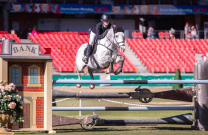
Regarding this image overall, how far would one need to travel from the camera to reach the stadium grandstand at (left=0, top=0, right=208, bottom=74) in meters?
23.0

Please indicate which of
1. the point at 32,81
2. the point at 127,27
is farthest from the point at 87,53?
the point at 127,27

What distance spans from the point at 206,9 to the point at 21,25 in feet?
50.0

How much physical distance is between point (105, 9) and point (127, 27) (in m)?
3.43

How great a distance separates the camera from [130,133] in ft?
17.3

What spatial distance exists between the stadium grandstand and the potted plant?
52.1 ft

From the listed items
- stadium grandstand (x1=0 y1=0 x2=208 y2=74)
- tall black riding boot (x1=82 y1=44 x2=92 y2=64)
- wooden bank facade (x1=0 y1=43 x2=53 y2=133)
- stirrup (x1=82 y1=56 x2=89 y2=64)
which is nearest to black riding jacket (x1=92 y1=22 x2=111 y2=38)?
tall black riding boot (x1=82 y1=44 x2=92 y2=64)

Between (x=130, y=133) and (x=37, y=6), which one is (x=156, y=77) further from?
(x=130, y=133)

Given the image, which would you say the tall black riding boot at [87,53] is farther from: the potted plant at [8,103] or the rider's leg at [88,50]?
the potted plant at [8,103]

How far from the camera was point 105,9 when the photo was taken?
2659cm

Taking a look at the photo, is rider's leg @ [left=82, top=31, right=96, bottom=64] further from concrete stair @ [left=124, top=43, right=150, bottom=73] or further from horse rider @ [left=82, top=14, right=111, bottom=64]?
concrete stair @ [left=124, top=43, right=150, bottom=73]

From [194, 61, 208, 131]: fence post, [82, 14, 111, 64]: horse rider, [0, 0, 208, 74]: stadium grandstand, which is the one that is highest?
[0, 0, 208, 74]: stadium grandstand

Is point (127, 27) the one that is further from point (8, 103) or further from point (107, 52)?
point (8, 103)

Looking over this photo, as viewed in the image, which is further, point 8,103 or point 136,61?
point 136,61

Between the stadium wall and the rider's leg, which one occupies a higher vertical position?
the stadium wall
